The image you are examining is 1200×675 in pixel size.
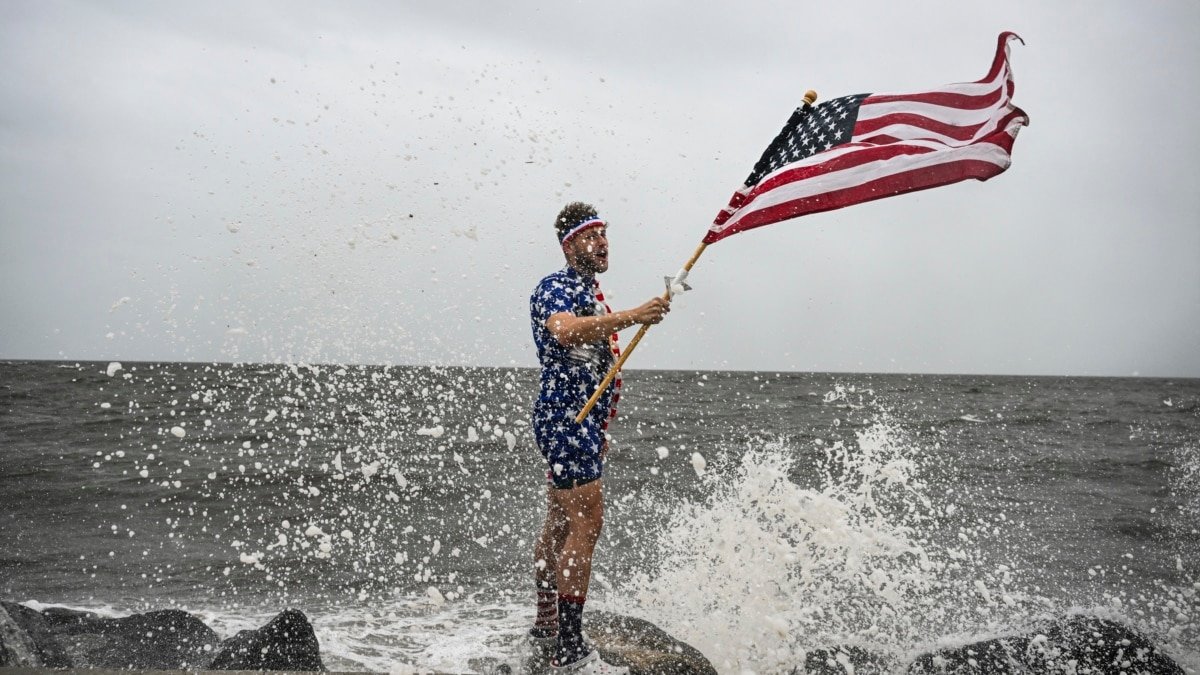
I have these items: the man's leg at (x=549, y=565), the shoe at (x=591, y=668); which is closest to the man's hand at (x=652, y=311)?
the man's leg at (x=549, y=565)

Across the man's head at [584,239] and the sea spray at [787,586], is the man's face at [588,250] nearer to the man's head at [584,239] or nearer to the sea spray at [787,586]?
the man's head at [584,239]

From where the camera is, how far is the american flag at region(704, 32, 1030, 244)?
3.57 m

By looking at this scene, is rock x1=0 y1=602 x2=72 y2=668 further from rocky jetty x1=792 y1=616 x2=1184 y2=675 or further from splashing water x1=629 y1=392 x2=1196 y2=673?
rocky jetty x1=792 y1=616 x2=1184 y2=675

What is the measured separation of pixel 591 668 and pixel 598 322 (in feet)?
5.34

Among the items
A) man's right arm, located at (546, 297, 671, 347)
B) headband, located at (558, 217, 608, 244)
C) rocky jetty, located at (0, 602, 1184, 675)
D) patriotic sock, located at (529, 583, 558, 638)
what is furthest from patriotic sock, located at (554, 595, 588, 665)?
headband, located at (558, 217, 608, 244)

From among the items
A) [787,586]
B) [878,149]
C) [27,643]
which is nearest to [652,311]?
[878,149]

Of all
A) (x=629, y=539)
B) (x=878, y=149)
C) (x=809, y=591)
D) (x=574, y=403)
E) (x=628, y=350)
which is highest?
(x=878, y=149)

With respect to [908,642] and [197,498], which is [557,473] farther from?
[197,498]

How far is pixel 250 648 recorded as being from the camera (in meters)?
4.45

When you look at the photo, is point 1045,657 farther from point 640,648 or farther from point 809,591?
point 640,648

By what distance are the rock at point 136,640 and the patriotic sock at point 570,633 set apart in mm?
2298

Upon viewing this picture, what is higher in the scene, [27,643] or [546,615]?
[546,615]

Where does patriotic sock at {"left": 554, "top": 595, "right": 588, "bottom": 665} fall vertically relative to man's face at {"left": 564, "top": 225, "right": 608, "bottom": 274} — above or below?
below

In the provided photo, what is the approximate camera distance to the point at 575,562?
401cm
